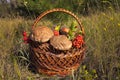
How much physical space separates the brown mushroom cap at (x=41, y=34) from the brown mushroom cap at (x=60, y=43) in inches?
1.8

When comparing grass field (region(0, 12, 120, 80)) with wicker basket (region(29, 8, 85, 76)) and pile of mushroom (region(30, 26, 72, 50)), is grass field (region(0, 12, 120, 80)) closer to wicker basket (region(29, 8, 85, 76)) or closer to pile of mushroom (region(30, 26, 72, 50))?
wicker basket (region(29, 8, 85, 76))

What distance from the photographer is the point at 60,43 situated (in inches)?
85.0

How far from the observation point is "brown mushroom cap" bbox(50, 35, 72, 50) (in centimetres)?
216

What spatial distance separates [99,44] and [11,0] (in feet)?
11.9

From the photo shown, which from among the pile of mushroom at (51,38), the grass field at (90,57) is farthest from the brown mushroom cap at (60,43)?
the grass field at (90,57)

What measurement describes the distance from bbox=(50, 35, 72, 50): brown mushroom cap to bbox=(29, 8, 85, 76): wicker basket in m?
0.05

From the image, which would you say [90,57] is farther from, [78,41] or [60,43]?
[60,43]

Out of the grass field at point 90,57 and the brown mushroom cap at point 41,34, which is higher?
the brown mushroom cap at point 41,34

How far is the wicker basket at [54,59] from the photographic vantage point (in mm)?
2217

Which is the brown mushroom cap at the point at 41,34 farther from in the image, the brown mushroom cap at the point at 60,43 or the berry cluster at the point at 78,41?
the berry cluster at the point at 78,41

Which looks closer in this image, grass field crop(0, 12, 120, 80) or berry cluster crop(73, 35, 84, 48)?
grass field crop(0, 12, 120, 80)

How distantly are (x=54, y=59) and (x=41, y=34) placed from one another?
0.21 meters

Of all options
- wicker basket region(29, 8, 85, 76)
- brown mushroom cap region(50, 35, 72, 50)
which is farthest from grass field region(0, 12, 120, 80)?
brown mushroom cap region(50, 35, 72, 50)

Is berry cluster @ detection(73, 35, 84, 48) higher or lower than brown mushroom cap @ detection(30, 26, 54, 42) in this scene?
lower
